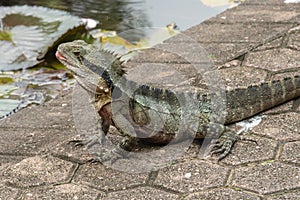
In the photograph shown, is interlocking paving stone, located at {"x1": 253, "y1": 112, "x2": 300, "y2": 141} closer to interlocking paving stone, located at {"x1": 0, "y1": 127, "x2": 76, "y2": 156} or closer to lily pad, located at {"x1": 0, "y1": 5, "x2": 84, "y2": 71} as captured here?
interlocking paving stone, located at {"x1": 0, "y1": 127, "x2": 76, "y2": 156}

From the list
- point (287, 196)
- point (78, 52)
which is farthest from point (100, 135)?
point (287, 196)

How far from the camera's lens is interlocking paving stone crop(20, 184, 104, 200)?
3531 mm

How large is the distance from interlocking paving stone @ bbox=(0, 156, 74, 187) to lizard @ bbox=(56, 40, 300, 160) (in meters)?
0.35

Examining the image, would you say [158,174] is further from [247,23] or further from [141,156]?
[247,23]

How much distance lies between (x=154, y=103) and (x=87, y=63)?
50 centimetres

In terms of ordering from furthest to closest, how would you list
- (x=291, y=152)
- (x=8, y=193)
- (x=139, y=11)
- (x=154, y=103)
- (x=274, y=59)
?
(x=139, y=11) < (x=274, y=59) < (x=154, y=103) < (x=291, y=152) < (x=8, y=193)

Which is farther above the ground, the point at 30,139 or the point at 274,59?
the point at 274,59

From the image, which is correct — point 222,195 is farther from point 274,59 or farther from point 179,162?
point 274,59

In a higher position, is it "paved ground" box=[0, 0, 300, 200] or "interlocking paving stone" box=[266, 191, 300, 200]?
"interlocking paving stone" box=[266, 191, 300, 200]

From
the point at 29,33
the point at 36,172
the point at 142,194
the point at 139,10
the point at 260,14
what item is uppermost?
the point at 142,194

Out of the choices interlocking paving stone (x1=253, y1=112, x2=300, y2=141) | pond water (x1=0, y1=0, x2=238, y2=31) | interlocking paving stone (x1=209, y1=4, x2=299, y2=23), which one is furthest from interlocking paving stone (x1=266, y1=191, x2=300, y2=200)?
pond water (x1=0, y1=0, x2=238, y2=31)

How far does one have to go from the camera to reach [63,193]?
3572 mm

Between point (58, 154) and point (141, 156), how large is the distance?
21.9 inches

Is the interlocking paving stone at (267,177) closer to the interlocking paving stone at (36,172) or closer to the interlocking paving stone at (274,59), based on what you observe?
the interlocking paving stone at (36,172)
